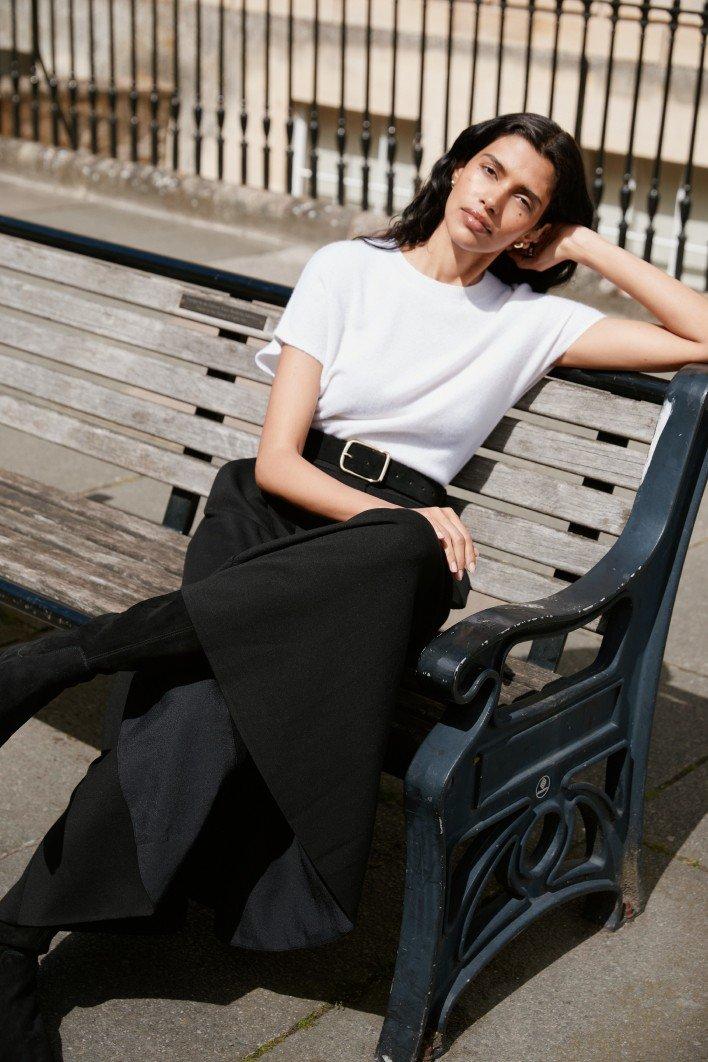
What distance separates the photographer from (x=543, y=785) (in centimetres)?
257

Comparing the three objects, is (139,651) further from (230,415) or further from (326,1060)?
(230,415)

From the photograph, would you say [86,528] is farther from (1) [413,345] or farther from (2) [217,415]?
(1) [413,345]

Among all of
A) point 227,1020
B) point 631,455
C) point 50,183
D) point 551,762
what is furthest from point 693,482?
point 50,183

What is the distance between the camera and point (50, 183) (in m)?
10.2

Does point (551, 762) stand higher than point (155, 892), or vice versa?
point (551, 762)

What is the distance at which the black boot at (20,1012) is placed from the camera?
232cm

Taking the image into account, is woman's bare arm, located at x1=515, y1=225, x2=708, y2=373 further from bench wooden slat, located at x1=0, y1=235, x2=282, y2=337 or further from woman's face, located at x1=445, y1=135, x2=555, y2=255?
bench wooden slat, located at x1=0, y1=235, x2=282, y2=337

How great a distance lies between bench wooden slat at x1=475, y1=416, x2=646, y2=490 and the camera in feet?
9.89

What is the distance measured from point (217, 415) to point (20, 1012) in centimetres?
191

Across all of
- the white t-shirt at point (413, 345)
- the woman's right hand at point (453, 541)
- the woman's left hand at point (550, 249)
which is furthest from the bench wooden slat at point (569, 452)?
the woman's right hand at point (453, 541)

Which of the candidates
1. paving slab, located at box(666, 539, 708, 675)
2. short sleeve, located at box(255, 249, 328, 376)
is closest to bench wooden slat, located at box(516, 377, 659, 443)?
short sleeve, located at box(255, 249, 328, 376)

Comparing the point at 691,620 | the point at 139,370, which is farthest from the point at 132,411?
the point at 691,620

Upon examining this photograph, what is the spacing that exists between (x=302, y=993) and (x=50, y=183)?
875cm

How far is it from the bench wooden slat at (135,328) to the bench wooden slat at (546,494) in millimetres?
794
